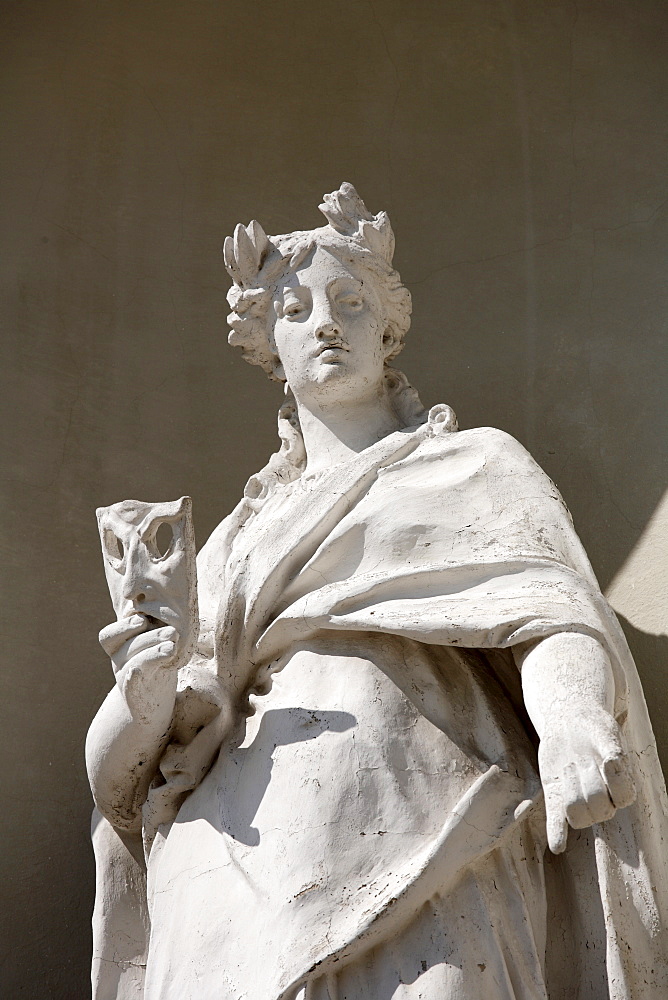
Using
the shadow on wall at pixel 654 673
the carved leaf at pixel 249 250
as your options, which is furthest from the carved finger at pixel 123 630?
the shadow on wall at pixel 654 673

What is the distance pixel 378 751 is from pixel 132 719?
1.72ft

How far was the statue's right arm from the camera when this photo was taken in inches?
122

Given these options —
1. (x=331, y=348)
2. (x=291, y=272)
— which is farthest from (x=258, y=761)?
(x=291, y=272)

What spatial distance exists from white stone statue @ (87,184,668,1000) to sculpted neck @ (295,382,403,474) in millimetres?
28

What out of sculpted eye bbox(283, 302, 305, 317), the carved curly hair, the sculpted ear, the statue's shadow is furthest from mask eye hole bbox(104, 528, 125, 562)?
the sculpted ear

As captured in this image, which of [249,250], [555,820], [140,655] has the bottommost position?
[555,820]

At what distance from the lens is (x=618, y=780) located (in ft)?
8.57

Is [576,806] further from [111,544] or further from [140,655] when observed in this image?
[111,544]

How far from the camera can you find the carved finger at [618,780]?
2.61 meters

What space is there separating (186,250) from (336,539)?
2.00m

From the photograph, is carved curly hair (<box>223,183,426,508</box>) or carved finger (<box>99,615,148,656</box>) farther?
carved curly hair (<box>223,183,426,508</box>)

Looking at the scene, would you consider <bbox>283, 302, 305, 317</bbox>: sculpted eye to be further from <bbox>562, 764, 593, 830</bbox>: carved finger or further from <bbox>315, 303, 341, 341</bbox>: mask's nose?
<bbox>562, 764, 593, 830</bbox>: carved finger

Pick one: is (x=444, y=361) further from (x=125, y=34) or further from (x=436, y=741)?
(x=436, y=741)

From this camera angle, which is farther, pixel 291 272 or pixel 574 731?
pixel 291 272
